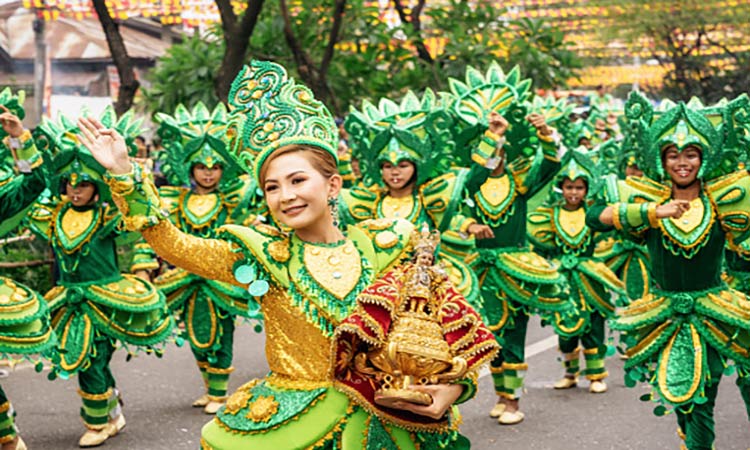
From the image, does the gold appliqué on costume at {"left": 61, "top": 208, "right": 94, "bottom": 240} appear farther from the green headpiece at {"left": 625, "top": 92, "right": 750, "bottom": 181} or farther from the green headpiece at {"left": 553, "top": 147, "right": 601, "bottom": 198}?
the green headpiece at {"left": 553, "top": 147, "right": 601, "bottom": 198}

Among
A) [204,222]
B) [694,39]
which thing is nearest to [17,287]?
[204,222]

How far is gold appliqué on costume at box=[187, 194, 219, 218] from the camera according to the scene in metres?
8.69

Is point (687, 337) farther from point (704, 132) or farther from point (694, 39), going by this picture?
point (694, 39)

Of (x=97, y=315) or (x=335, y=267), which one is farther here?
(x=97, y=315)

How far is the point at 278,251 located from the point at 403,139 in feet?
12.1

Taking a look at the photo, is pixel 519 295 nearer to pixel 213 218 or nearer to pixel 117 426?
pixel 213 218

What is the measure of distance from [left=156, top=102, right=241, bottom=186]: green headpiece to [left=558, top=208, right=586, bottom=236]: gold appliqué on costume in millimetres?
2647

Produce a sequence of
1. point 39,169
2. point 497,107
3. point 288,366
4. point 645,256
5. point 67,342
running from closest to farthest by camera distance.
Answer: point 288,366 < point 39,169 < point 67,342 < point 497,107 < point 645,256

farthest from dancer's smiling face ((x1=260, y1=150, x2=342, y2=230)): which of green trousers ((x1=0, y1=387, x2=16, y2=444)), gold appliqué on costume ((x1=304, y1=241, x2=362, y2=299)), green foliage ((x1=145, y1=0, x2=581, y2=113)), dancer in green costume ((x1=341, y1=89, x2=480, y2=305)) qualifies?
green foliage ((x1=145, y1=0, x2=581, y2=113))

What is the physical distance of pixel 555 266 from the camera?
8867 mm

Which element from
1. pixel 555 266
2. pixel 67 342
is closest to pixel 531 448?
pixel 555 266

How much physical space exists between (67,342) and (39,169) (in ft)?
4.54

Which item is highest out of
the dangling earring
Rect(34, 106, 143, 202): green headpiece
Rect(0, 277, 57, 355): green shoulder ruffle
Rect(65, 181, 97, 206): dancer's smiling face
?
the dangling earring

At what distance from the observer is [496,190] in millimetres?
8633
